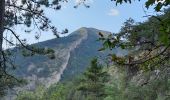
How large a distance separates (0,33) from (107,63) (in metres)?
8.15

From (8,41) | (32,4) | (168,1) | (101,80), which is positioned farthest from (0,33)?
(101,80)

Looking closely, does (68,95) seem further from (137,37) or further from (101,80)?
(137,37)

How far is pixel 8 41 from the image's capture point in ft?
49.0

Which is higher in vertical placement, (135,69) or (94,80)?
(135,69)

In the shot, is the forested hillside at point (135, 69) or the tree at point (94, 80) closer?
the forested hillside at point (135, 69)

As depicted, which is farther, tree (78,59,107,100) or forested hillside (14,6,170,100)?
tree (78,59,107,100)

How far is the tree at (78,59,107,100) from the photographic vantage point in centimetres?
5544

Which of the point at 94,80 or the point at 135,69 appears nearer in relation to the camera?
the point at 135,69

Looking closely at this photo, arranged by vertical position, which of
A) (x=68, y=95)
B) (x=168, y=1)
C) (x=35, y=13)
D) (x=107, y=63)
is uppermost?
(x=35, y=13)

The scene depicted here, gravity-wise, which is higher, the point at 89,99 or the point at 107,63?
the point at 107,63

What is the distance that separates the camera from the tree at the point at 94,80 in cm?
5544

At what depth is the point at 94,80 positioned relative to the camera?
192 ft

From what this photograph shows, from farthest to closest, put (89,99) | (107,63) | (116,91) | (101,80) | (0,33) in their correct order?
(116,91) < (89,99) < (101,80) < (0,33) < (107,63)

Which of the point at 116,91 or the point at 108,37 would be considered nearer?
the point at 108,37
